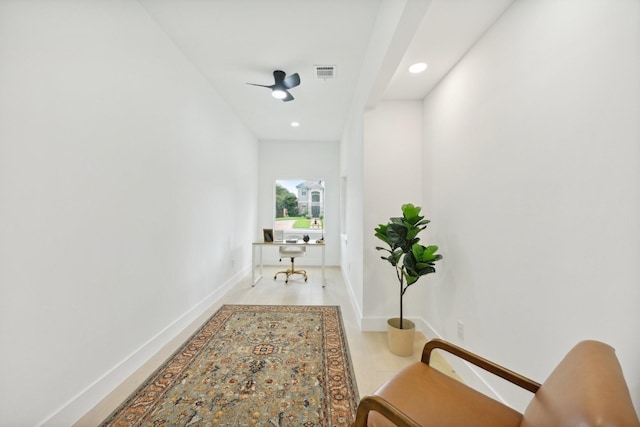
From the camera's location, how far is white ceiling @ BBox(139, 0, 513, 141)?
5.56ft

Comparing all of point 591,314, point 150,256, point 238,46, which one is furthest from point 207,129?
point 591,314

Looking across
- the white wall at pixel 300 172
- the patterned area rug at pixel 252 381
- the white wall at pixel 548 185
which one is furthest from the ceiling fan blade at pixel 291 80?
the white wall at pixel 300 172

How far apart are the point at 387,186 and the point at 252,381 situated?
2163 mm

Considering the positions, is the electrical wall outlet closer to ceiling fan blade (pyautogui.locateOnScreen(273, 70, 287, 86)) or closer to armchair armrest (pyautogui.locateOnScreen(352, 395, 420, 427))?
armchair armrest (pyautogui.locateOnScreen(352, 395, 420, 427))

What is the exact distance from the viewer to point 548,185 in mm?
1284

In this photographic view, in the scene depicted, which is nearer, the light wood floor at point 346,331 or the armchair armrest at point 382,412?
the armchair armrest at point 382,412

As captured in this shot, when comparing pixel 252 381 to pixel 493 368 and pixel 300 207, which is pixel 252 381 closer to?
pixel 493 368

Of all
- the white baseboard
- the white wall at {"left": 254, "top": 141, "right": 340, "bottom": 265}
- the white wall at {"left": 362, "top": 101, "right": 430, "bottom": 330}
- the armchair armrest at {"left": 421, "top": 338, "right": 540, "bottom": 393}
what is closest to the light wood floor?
the white baseboard

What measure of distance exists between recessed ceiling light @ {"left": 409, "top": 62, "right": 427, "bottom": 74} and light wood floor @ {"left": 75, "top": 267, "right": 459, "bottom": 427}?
8.37 ft

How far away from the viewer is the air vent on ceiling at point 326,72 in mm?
2880

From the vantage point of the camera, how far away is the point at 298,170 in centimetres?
Answer: 593

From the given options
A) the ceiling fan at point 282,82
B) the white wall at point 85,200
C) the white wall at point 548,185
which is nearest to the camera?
the white wall at point 548,185

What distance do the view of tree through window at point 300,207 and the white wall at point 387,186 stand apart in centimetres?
328

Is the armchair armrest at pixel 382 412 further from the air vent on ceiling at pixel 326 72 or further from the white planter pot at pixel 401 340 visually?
the air vent on ceiling at pixel 326 72
